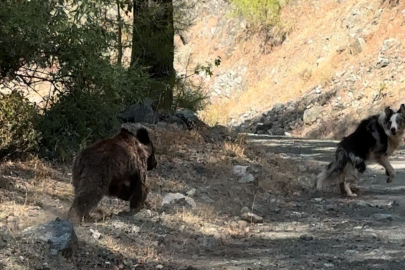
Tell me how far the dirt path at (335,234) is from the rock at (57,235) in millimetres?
1988

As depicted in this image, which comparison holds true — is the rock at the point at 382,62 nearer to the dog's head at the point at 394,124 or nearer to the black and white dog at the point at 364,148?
the black and white dog at the point at 364,148

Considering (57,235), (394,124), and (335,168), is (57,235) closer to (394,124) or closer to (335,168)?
(335,168)

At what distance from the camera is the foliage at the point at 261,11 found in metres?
46.0

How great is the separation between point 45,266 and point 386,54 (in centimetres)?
2880

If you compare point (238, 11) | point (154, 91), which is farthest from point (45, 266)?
point (238, 11)

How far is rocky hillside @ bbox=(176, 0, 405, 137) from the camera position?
30.6m

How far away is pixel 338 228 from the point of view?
28.6 feet

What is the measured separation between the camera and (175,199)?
367 inches

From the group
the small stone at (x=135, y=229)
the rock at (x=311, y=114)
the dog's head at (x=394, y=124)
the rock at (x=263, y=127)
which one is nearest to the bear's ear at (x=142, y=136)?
the small stone at (x=135, y=229)

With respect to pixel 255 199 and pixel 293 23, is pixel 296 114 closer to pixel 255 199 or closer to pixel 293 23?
pixel 293 23

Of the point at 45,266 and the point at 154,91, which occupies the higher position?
the point at 154,91

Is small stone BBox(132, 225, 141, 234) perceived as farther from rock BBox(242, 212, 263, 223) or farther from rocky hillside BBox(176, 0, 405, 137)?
rocky hillside BBox(176, 0, 405, 137)

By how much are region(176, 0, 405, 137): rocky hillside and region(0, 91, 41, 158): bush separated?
12096mm

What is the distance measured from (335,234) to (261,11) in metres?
39.5
